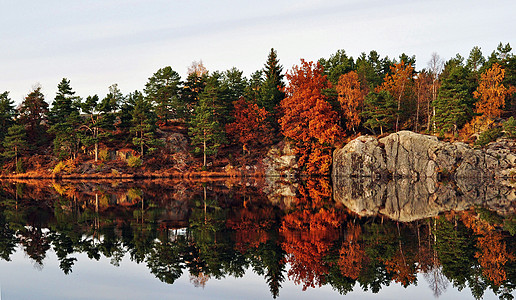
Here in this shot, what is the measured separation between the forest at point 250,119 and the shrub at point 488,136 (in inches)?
17.7

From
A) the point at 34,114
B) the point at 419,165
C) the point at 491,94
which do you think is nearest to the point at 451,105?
the point at 491,94

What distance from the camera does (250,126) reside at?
6769cm

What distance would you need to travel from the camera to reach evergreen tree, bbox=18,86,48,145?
236 ft

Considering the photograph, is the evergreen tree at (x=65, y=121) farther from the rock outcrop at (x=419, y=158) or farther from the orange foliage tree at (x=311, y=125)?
the rock outcrop at (x=419, y=158)

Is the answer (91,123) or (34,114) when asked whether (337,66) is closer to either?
→ (91,123)

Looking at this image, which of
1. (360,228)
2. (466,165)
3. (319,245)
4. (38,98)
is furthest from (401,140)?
(38,98)

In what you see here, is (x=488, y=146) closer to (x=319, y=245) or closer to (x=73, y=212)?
(x=319, y=245)

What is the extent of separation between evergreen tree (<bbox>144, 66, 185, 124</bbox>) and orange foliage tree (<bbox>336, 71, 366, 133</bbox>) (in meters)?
28.9

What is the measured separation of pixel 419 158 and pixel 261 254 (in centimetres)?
4395

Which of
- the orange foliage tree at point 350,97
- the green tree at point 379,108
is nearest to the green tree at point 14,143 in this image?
the orange foliage tree at point 350,97

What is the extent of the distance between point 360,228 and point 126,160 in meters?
52.9

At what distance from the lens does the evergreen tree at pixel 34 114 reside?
236 feet

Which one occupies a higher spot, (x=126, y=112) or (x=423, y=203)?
(x=126, y=112)

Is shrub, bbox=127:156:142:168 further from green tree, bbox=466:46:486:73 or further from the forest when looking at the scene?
green tree, bbox=466:46:486:73
